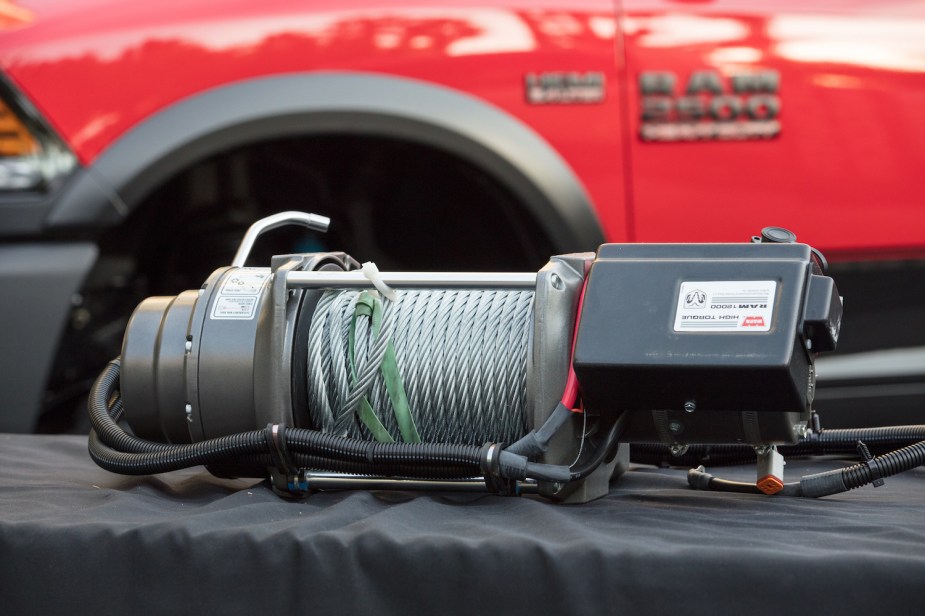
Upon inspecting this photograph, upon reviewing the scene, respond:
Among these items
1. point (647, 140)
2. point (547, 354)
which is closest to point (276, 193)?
point (647, 140)

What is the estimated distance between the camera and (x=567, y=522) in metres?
1.30

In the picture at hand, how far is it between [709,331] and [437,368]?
39 centimetres

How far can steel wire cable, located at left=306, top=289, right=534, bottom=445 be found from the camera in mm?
1489

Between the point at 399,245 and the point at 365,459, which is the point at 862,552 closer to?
the point at 365,459

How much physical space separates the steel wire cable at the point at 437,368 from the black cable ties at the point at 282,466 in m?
0.08

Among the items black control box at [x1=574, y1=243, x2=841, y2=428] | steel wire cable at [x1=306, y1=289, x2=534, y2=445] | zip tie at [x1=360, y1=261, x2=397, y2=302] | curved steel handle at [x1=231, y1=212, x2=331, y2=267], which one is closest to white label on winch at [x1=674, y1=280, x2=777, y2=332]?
black control box at [x1=574, y1=243, x2=841, y2=428]

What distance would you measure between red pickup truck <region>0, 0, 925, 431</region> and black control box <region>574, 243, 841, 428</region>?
3.57ft

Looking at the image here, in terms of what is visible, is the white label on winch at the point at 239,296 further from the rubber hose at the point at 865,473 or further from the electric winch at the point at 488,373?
the rubber hose at the point at 865,473

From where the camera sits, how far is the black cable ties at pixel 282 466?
1.44 metres

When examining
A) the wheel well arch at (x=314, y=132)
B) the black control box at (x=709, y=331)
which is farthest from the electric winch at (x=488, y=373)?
the wheel well arch at (x=314, y=132)

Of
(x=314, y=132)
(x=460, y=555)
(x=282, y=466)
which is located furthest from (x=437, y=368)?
(x=314, y=132)

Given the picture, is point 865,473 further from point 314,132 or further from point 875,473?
point 314,132

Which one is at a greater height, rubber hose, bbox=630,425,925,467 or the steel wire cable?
the steel wire cable

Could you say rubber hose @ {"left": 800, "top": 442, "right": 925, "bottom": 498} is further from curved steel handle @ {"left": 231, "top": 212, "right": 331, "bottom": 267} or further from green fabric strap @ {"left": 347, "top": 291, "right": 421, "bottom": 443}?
A: curved steel handle @ {"left": 231, "top": 212, "right": 331, "bottom": 267}
